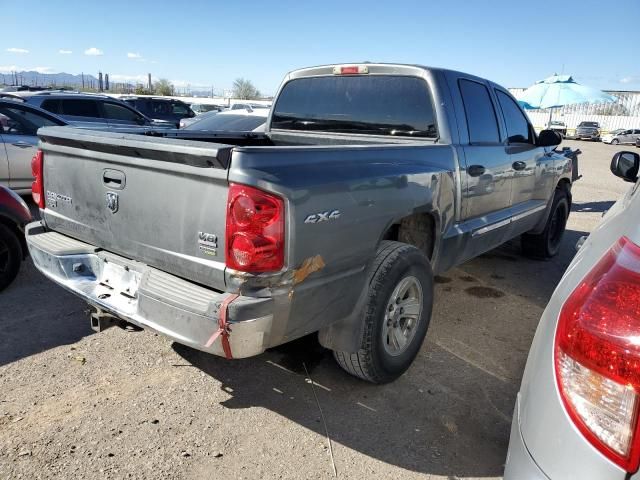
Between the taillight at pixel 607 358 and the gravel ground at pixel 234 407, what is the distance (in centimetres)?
137

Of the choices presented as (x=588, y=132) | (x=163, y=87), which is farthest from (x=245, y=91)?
(x=588, y=132)

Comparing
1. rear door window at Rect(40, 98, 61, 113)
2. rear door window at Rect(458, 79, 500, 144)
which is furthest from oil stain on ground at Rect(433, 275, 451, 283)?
rear door window at Rect(40, 98, 61, 113)

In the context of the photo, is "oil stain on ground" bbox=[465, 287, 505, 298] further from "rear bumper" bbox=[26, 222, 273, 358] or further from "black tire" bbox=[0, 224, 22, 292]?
"black tire" bbox=[0, 224, 22, 292]

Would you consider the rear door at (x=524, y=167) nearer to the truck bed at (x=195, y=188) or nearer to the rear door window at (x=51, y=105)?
the truck bed at (x=195, y=188)

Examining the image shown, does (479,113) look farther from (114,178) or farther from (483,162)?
(114,178)

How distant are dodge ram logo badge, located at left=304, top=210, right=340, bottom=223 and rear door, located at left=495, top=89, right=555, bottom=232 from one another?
2.57 meters

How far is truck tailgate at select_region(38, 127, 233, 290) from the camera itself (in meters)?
2.27

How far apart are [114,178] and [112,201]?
125 millimetres

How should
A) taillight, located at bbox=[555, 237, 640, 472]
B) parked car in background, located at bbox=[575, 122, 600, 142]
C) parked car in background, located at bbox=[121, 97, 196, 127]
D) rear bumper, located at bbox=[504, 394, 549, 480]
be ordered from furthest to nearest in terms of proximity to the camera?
parked car in background, located at bbox=[575, 122, 600, 142]
parked car in background, located at bbox=[121, 97, 196, 127]
rear bumper, located at bbox=[504, 394, 549, 480]
taillight, located at bbox=[555, 237, 640, 472]

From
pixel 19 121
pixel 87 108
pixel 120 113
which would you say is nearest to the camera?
pixel 19 121

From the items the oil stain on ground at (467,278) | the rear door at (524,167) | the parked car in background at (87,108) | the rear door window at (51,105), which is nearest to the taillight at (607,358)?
the rear door at (524,167)

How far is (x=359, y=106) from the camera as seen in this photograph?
4047mm

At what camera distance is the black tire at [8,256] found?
14.4ft

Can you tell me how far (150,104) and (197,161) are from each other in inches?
693
